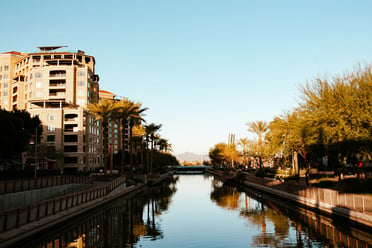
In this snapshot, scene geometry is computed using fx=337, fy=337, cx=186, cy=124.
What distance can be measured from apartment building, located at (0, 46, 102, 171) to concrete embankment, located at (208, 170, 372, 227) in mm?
59860

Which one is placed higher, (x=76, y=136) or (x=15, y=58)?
(x=15, y=58)

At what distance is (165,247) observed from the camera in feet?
62.6

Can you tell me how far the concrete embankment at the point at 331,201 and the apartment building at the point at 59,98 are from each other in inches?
2357

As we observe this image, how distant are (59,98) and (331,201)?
86.2m

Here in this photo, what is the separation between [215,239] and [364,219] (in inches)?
368

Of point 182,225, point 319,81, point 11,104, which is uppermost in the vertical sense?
point 11,104

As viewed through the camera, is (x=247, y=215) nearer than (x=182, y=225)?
No

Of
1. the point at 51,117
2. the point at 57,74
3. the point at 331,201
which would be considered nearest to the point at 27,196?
the point at 331,201

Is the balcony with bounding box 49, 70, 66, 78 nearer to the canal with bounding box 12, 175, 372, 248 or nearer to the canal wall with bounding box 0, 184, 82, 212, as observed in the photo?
the canal wall with bounding box 0, 184, 82, 212

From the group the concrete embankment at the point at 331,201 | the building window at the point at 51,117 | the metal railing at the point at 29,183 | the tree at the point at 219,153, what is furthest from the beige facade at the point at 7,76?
the concrete embankment at the point at 331,201

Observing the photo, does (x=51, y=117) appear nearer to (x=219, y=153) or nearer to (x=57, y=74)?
(x=57, y=74)

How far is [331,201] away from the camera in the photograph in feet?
Result: 87.0

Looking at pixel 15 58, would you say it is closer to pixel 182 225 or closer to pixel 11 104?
pixel 11 104

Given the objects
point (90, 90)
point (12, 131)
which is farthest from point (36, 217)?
point (90, 90)
